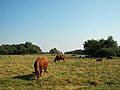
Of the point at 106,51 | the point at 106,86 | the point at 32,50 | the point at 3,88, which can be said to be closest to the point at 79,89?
the point at 106,86

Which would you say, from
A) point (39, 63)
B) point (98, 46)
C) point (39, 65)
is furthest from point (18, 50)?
point (39, 65)

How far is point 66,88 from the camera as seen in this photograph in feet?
55.5

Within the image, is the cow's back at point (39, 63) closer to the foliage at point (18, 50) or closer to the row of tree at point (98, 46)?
the row of tree at point (98, 46)

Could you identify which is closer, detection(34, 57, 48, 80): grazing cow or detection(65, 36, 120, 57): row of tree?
detection(34, 57, 48, 80): grazing cow

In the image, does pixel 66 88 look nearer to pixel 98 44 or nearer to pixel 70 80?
pixel 70 80

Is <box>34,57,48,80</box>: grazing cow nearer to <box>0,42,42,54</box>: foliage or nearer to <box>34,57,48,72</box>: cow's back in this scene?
<box>34,57,48,72</box>: cow's back

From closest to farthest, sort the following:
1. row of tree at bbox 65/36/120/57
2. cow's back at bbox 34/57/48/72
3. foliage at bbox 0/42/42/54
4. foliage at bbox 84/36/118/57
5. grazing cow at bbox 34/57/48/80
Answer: grazing cow at bbox 34/57/48/80
cow's back at bbox 34/57/48/72
row of tree at bbox 65/36/120/57
foliage at bbox 84/36/118/57
foliage at bbox 0/42/42/54

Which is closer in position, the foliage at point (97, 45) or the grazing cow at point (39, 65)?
the grazing cow at point (39, 65)

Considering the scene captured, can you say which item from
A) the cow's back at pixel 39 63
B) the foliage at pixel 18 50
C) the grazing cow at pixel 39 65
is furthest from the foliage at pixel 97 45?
the grazing cow at pixel 39 65

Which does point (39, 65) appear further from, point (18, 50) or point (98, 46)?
point (18, 50)

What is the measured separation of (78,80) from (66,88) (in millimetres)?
3172

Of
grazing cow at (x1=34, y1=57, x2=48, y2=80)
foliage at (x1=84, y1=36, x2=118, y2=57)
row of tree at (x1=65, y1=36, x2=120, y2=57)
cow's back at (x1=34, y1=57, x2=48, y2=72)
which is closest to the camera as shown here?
grazing cow at (x1=34, y1=57, x2=48, y2=80)

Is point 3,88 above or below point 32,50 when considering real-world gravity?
below

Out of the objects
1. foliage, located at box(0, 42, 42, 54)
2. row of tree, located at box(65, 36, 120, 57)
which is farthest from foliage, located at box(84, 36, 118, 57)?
foliage, located at box(0, 42, 42, 54)
